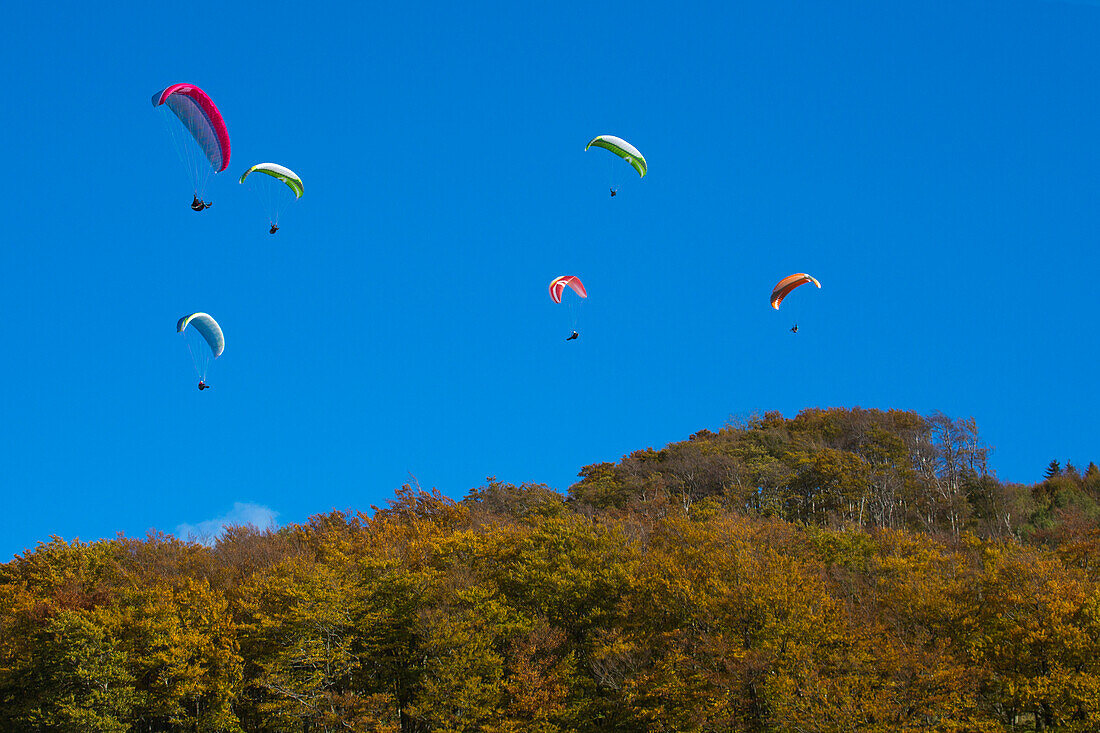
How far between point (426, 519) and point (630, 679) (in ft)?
103

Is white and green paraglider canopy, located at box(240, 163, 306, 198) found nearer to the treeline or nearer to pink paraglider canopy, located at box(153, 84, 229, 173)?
pink paraglider canopy, located at box(153, 84, 229, 173)

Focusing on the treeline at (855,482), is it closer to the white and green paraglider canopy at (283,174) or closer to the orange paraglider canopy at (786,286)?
the orange paraglider canopy at (786,286)

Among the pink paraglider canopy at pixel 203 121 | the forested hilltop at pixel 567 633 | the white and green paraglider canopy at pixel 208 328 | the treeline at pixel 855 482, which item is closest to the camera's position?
the forested hilltop at pixel 567 633

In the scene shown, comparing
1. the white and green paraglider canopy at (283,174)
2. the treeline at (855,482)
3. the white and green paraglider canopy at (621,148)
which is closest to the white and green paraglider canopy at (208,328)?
the white and green paraglider canopy at (283,174)

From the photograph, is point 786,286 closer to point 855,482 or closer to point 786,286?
point 786,286

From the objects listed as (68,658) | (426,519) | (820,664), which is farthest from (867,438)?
(68,658)

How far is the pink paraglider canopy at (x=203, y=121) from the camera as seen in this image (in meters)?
41.8

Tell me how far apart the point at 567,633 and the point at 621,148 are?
27672 mm

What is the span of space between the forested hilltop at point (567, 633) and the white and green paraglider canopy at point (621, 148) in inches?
838

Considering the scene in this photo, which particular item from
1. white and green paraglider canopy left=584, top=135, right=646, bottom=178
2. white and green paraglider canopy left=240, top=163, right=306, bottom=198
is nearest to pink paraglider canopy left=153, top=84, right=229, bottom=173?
white and green paraglider canopy left=240, top=163, right=306, bottom=198

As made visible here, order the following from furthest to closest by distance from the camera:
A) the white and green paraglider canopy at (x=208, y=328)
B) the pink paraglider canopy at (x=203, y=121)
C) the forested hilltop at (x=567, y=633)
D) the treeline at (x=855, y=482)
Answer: the treeline at (x=855, y=482) < the white and green paraglider canopy at (x=208, y=328) < the pink paraglider canopy at (x=203, y=121) < the forested hilltop at (x=567, y=633)

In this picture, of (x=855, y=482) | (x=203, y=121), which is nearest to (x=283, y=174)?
(x=203, y=121)

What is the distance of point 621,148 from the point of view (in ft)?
178

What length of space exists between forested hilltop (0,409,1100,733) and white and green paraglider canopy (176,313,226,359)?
12.9 metres
